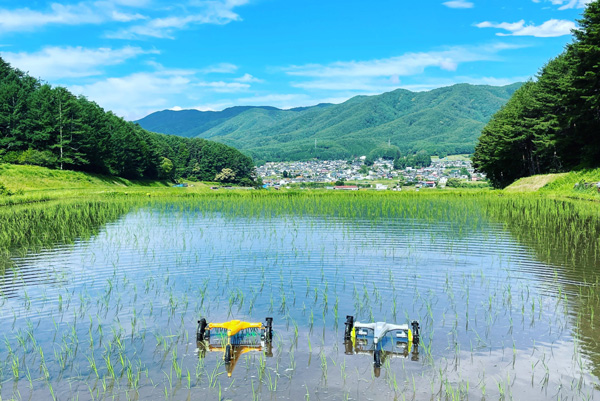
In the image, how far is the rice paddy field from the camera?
24.7 ft

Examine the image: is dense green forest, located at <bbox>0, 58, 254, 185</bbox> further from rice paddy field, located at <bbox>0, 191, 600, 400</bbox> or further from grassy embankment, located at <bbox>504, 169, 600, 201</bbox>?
grassy embankment, located at <bbox>504, 169, 600, 201</bbox>

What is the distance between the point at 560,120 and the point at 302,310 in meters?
48.8

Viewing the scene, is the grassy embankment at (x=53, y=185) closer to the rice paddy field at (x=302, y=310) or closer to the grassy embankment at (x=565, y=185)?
the rice paddy field at (x=302, y=310)

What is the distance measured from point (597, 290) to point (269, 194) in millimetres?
42575

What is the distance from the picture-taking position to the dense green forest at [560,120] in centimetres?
4462

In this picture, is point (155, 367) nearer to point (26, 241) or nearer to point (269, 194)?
point (26, 241)

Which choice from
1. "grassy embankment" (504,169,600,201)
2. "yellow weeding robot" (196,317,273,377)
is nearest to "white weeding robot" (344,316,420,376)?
"yellow weeding robot" (196,317,273,377)

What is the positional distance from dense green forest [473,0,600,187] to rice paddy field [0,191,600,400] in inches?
1093

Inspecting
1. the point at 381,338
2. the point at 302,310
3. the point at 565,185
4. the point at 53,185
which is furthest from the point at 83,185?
the point at 381,338

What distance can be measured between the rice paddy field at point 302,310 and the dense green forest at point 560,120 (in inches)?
1093

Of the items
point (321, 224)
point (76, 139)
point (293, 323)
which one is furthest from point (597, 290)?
point (76, 139)

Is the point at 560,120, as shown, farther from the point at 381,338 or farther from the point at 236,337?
the point at 236,337

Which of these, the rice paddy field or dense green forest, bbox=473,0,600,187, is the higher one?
dense green forest, bbox=473,0,600,187

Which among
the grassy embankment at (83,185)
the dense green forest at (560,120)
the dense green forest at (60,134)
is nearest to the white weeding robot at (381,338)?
the grassy embankment at (83,185)
